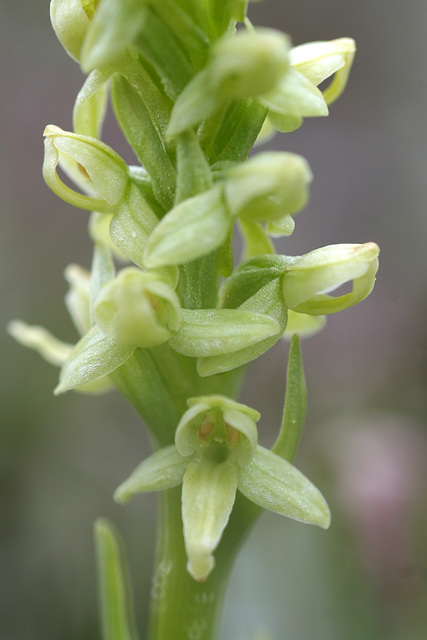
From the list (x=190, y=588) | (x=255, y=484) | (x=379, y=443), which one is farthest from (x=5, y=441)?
(x=255, y=484)

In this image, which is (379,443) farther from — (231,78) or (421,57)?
(421,57)

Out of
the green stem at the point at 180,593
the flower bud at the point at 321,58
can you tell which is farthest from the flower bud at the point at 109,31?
the green stem at the point at 180,593

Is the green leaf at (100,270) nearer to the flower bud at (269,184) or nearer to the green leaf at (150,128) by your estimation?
the green leaf at (150,128)

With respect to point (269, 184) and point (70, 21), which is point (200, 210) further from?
point (70, 21)

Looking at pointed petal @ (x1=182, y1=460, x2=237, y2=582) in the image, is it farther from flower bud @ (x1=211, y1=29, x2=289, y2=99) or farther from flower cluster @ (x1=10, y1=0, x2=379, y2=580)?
flower bud @ (x1=211, y1=29, x2=289, y2=99)

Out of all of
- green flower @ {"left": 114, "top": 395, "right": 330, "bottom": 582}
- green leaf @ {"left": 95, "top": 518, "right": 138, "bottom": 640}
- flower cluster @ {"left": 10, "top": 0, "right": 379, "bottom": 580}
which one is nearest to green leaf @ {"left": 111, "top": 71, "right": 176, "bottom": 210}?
flower cluster @ {"left": 10, "top": 0, "right": 379, "bottom": 580}
